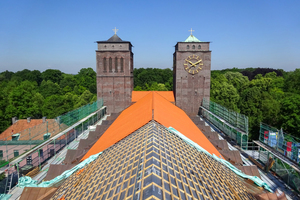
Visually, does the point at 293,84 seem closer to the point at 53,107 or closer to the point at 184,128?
the point at 184,128

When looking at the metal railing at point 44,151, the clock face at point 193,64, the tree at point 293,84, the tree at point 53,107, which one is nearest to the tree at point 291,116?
the clock face at point 193,64

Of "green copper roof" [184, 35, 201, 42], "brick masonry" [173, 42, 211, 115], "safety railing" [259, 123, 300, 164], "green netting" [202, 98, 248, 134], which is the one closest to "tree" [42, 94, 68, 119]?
"brick masonry" [173, 42, 211, 115]

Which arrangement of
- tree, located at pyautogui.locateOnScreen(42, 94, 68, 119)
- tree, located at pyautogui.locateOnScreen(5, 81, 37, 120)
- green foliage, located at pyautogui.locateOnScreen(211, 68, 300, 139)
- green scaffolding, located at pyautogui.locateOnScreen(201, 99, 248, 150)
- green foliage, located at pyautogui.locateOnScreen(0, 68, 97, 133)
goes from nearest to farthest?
green scaffolding, located at pyautogui.locateOnScreen(201, 99, 248, 150) → green foliage, located at pyautogui.locateOnScreen(211, 68, 300, 139) → tree, located at pyautogui.locateOnScreen(5, 81, 37, 120) → green foliage, located at pyautogui.locateOnScreen(0, 68, 97, 133) → tree, located at pyautogui.locateOnScreen(42, 94, 68, 119)

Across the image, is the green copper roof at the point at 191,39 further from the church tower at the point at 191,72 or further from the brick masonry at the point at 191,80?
the brick masonry at the point at 191,80

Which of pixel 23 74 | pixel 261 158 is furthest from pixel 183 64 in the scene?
pixel 23 74

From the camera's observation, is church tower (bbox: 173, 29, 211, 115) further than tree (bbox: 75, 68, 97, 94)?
No

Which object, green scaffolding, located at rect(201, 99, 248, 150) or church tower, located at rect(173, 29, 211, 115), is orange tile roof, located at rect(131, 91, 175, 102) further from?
green scaffolding, located at rect(201, 99, 248, 150)
